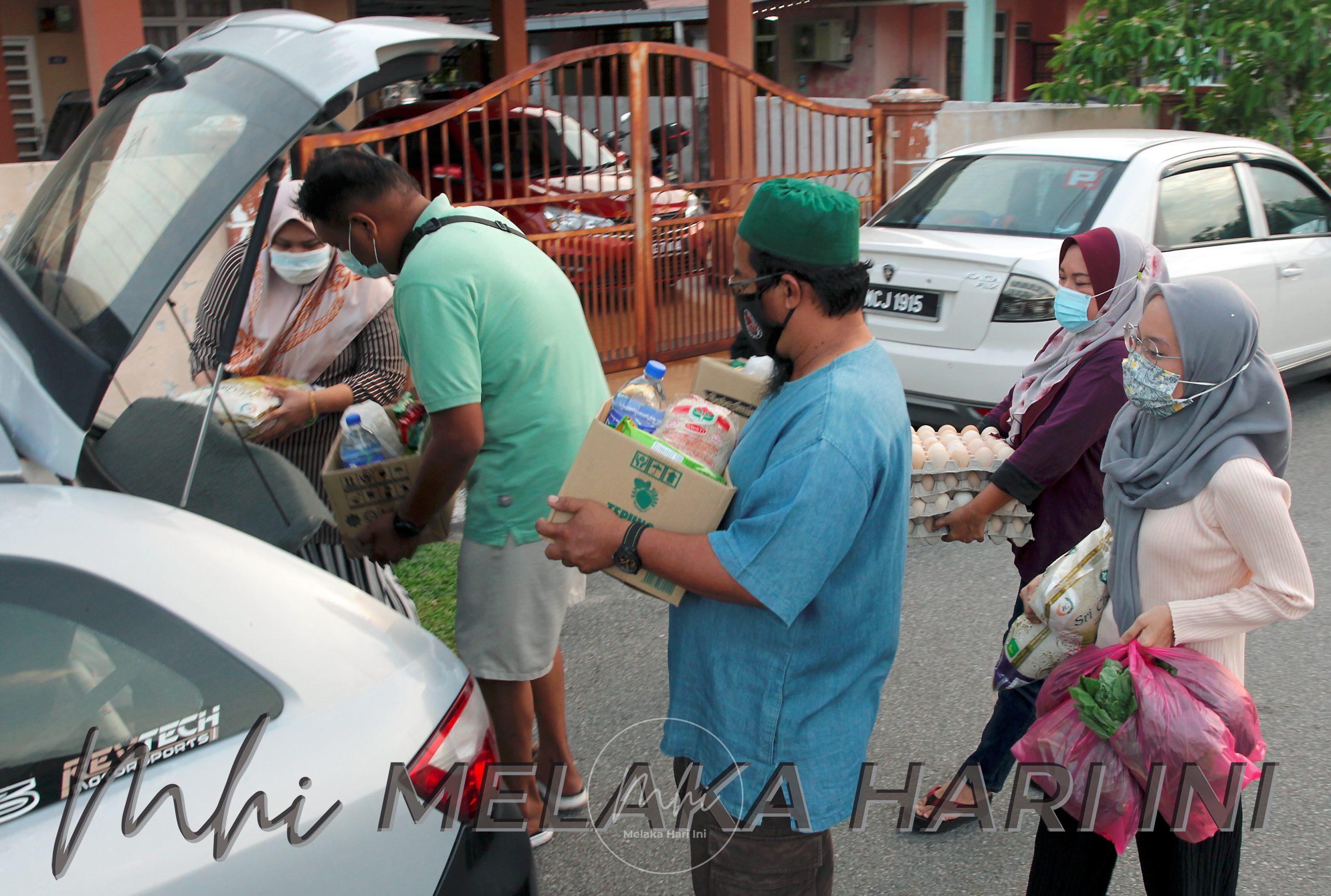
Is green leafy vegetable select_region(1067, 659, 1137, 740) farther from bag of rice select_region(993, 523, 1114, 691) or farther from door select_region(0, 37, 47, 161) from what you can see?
door select_region(0, 37, 47, 161)

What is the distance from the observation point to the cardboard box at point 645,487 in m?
1.95

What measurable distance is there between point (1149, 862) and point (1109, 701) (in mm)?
476

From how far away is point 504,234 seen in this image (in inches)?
110

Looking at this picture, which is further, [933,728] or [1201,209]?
[1201,209]

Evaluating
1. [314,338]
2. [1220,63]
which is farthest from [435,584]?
[1220,63]

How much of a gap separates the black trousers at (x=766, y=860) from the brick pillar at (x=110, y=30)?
7397 mm

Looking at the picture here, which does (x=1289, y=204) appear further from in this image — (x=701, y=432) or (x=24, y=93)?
(x=24, y=93)

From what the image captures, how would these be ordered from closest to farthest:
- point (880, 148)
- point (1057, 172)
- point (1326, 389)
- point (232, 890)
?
point (232, 890)
point (1057, 172)
point (1326, 389)
point (880, 148)

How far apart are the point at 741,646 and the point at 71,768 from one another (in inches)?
41.5

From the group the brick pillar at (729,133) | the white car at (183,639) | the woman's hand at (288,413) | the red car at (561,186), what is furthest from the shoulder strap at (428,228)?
the brick pillar at (729,133)

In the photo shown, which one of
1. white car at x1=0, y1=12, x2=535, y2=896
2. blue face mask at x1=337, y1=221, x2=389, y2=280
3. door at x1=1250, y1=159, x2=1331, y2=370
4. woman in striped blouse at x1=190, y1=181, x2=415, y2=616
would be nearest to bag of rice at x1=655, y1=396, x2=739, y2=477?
white car at x1=0, y1=12, x2=535, y2=896

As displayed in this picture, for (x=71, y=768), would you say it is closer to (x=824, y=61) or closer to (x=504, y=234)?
(x=504, y=234)

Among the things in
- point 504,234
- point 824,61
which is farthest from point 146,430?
point 824,61

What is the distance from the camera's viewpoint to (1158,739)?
211 cm
